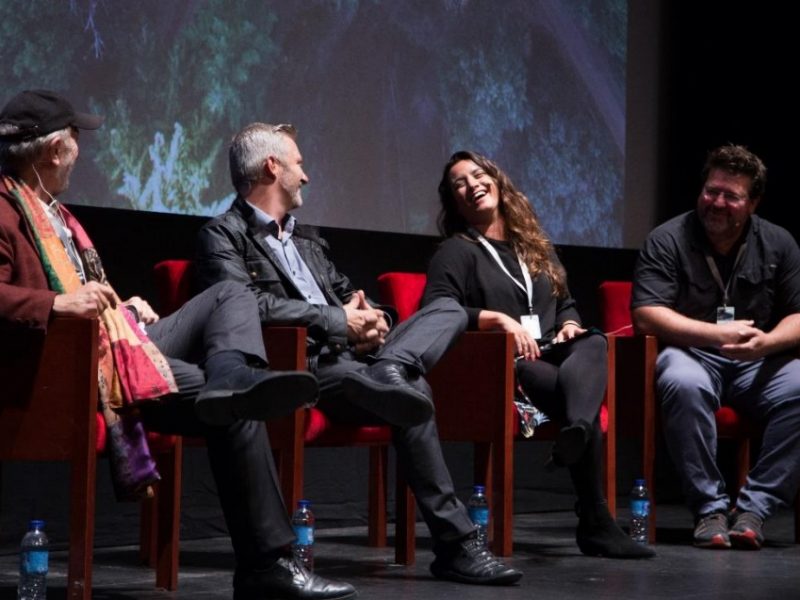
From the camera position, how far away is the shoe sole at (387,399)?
9.85ft

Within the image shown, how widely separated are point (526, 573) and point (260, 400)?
1096 millimetres

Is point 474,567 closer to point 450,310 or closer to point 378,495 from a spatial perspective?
point 450,310

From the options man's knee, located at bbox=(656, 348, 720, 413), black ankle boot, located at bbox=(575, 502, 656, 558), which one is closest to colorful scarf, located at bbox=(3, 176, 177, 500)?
black ankle boot, located at bbox=(575, 502, 656, 558)

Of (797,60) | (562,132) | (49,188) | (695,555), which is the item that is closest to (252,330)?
(49,188)

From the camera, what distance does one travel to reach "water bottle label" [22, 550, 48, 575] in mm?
2770

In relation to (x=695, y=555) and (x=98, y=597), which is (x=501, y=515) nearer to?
(x=695, y=555)

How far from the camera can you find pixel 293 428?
3.31 metres

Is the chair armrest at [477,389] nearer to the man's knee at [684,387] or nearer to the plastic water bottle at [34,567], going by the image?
the man's knee at [684,387]

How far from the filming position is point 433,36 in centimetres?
496

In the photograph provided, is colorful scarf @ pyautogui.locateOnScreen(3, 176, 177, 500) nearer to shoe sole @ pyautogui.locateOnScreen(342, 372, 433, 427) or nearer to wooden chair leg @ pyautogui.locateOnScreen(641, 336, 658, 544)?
shoe sole @ pyautogui.locateOnScreen(342, 372, 433, 427)

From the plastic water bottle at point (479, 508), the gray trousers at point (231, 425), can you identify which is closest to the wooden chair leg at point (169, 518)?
the gray trousers at point (231, 425)

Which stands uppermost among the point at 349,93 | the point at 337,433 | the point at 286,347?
the point at 349,93

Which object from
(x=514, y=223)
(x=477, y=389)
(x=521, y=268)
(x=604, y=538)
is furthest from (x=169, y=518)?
(x=514, y=223)

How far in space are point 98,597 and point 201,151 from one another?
1701 mm
